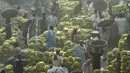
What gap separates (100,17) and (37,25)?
2.92 metres

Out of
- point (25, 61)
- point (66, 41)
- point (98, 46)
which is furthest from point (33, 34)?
point (98, 46)

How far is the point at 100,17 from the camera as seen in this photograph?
587 inches

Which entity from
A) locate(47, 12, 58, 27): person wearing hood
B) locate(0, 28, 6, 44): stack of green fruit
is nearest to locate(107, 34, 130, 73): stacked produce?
locate(47, 12, 58, 27): person wearing hood

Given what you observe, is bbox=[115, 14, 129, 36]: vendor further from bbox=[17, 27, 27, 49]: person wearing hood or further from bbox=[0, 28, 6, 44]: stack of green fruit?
bbox=[0, 28, 6, 44]: stack of green fruit

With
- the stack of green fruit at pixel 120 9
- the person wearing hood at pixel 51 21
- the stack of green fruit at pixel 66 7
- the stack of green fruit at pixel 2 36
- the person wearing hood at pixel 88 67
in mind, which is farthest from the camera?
the stack of green fruit at pixel 66 7

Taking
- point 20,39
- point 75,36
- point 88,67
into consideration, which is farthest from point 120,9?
point 88,67

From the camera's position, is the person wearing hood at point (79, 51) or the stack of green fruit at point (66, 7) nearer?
the person wearing hood at point (79, 51)

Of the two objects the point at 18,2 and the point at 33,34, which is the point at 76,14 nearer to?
the point at 33,34

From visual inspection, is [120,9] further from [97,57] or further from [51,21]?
[97,57]

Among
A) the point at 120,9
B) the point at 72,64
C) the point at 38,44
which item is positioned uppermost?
the point at 120,9

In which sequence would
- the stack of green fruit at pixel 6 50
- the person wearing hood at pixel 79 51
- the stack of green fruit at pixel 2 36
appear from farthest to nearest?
the stack of green fruit at pixel 2 36 → the stack of green fruit at pixel 6 50 → the person wearing hood at pixel 79 51

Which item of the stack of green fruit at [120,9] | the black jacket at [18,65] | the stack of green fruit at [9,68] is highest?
the stack of green fruit at [120,9]

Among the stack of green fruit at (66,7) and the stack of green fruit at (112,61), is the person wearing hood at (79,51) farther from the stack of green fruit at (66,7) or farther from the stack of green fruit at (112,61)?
the stack of green fruit at (66,7)

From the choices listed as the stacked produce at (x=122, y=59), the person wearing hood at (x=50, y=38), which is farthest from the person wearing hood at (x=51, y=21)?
the stacked produce at (x=122, y=59)
